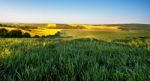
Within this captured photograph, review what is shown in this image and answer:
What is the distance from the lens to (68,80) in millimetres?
2049

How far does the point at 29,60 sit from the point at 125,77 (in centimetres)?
160

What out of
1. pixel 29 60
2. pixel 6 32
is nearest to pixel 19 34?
pixel 6 32

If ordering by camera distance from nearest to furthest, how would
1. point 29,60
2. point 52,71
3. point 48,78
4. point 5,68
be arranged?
point 48,78
point 52,71
point 5,68
point 29,60

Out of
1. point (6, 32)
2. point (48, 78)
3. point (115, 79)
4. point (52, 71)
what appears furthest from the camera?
point (6, 32)

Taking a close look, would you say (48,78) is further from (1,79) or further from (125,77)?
(125,77)

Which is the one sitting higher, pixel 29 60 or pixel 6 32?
pixel 29 60

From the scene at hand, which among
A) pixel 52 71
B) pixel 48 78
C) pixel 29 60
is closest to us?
pixel 48 78

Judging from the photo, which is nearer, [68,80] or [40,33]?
[68,80]

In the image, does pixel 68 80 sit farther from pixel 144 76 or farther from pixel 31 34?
pixel 31 34

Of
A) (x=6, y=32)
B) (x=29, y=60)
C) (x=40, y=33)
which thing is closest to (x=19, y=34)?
(x=6, y=32)

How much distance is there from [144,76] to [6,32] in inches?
2051

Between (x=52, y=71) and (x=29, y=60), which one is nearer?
(x=52, y=71)

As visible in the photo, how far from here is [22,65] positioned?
2689 millimetres

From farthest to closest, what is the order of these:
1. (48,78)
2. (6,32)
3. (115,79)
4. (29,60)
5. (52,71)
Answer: (6,32) → (29,60) → (52,71) → (48,78) → (115,79)
